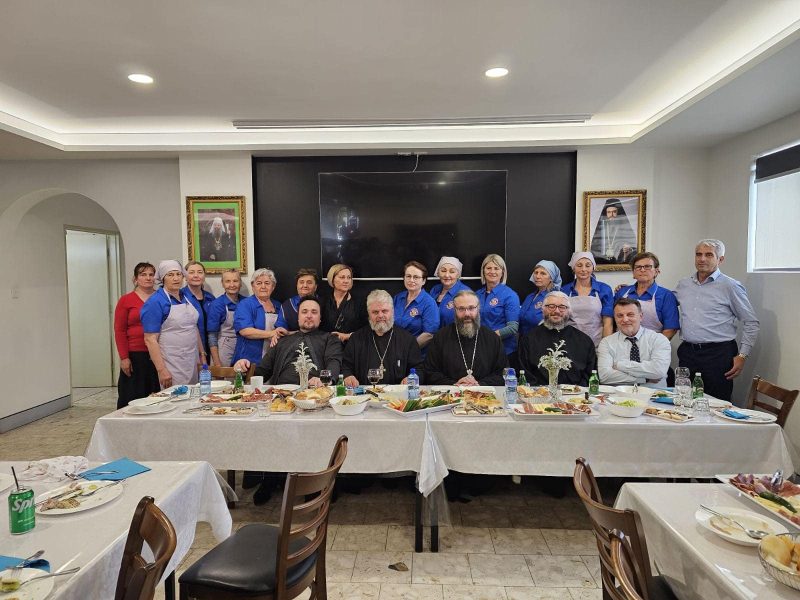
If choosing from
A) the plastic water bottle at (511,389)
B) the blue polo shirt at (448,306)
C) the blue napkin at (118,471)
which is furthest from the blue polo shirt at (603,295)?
the blue napkin at (118,471)

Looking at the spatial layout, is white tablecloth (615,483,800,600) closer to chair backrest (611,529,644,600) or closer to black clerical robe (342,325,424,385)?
chair backrest (611,529,644,600)

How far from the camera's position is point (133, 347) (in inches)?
176

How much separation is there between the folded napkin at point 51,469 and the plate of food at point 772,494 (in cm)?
257

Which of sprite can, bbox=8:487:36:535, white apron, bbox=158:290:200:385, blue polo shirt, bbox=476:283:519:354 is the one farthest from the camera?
blue polo shirt, bbox=476:283:519:354

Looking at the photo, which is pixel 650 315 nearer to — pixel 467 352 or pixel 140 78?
pixel 467 352

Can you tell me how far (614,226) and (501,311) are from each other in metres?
1.76

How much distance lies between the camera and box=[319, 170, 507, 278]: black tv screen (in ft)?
17.6

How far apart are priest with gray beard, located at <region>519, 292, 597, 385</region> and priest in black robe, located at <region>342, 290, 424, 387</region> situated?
94 centimetres

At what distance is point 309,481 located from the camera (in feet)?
5.38

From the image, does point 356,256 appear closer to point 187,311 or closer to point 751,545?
point 187,311

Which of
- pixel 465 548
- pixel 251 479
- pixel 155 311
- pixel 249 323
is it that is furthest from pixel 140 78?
pixel 465 548

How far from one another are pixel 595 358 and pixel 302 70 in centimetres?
320

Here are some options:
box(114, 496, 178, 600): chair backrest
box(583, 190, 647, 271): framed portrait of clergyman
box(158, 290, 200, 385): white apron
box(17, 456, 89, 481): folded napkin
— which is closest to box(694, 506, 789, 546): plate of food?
box(114, 496, 178, 600): chair backrest

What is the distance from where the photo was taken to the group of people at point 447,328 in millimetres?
3859
